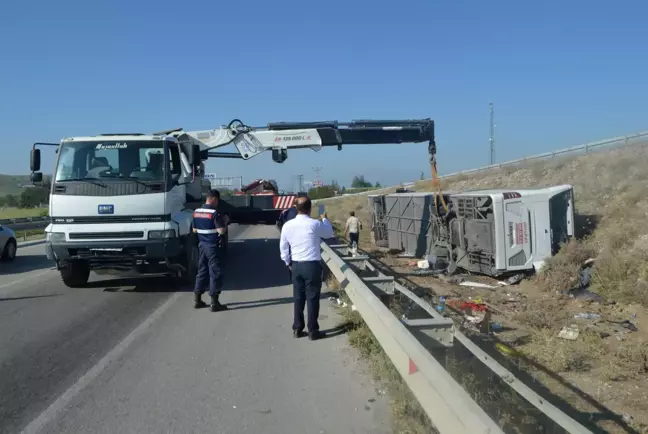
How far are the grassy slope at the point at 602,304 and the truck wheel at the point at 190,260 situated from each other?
16.0ft

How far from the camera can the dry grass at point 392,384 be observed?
3916mm

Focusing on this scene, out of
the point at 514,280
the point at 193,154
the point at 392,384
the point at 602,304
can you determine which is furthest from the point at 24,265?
the point at 602,304

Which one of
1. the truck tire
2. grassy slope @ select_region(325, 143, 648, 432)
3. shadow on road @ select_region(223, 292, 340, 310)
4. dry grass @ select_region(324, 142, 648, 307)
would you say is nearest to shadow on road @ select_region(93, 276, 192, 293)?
shadow on road @ select_region(223, 292, 340, 310)

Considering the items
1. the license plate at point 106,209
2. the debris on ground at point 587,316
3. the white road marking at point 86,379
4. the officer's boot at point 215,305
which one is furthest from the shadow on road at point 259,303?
the debris on ground at point 587,316

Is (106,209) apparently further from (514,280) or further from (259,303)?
(514,280)

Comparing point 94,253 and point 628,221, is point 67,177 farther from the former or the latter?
point 628,221

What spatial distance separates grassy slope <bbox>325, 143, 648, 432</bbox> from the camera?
18.1 ft

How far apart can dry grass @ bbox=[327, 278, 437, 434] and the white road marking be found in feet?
9.08

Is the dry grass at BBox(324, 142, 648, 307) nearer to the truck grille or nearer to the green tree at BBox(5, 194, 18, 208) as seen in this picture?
the truck grille

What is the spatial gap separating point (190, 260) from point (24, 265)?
736 cm

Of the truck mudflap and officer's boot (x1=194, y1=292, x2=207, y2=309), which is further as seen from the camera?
the truck mudflap

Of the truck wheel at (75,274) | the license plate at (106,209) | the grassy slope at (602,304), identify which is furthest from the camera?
the truck wheel at (75,274)

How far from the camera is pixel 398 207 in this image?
17859mm

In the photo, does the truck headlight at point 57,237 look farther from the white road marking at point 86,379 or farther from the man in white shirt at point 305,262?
the man in white shirt at point 305,262
